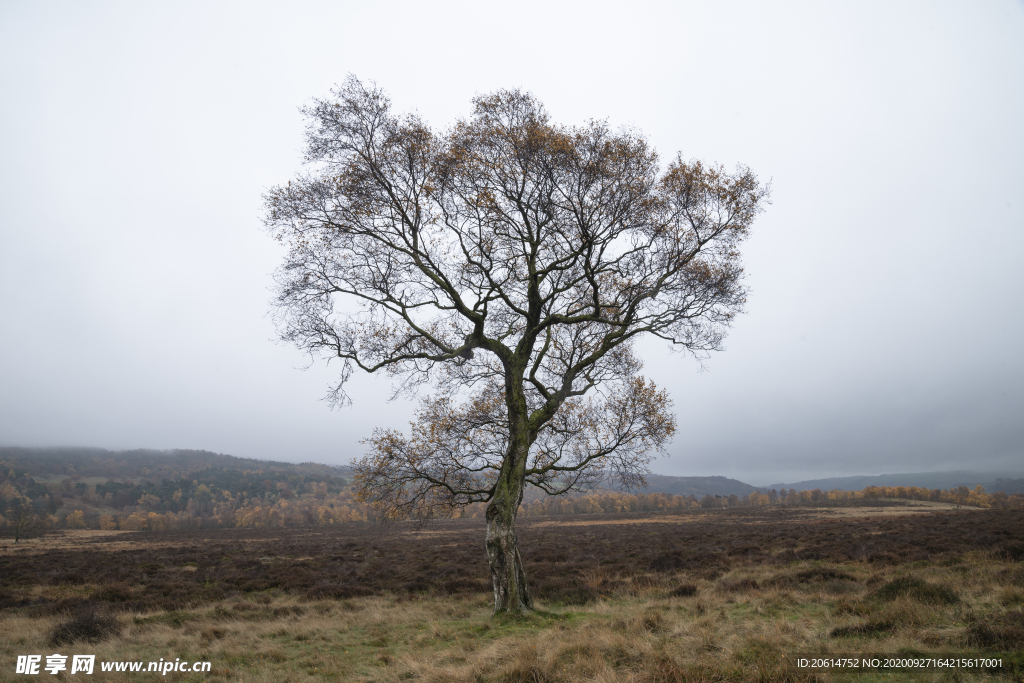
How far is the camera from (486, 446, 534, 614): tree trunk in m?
9.65

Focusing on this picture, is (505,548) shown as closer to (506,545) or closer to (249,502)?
(506,545)

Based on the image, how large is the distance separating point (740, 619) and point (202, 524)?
10618 centimetres

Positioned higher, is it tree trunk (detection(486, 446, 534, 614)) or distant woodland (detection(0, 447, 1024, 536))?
tree trunk (detection(486, 446, 534, 614))

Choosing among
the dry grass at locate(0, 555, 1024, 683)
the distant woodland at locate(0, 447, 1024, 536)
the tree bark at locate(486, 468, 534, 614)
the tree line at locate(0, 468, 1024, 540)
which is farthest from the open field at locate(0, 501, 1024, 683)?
the tree line at locate(0, 468, 1024, 540)

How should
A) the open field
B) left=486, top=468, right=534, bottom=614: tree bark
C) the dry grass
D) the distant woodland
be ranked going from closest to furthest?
the dry grass, the open field, left=486, top=468, right=534, bottom=614: tree bark, the distant woodland

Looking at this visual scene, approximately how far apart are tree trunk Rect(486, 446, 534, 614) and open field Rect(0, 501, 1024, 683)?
1.79 feet

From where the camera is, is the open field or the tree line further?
the tree line

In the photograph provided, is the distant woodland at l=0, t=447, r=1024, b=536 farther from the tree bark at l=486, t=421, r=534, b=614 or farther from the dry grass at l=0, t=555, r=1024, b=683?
the tree bark at l=486, t=421, r=534, b=614

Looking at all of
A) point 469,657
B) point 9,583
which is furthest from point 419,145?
point 9,583

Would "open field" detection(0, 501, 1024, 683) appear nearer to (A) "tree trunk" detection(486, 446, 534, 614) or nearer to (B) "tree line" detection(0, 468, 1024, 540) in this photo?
(A) "tree trunk" detection(486, 446, 534, 614)

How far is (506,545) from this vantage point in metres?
9.62

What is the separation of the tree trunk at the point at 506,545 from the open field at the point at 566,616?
21.5 inches

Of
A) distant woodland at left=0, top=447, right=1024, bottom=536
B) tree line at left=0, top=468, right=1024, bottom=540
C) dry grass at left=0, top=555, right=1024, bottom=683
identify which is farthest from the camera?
distant woodland at left=0, top=447, right=1024, bottom=536

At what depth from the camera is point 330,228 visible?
397 inches
